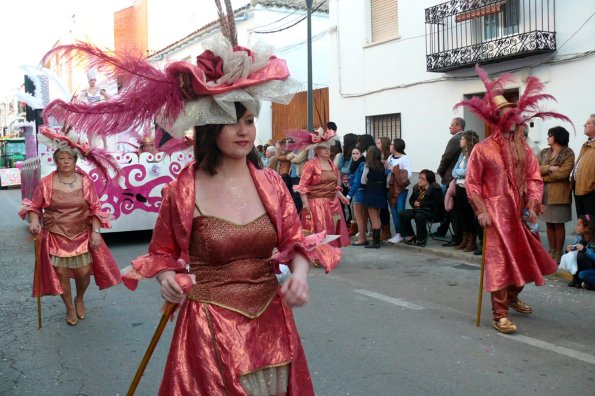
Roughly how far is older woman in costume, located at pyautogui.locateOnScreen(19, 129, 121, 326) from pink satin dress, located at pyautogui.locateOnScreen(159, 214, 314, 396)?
3.97 m

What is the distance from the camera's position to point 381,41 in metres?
16.1

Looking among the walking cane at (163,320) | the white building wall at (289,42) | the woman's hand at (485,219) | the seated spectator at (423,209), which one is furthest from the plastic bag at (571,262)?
the white building wall at (289,42)

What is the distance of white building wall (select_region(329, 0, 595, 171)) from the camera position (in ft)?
37.8

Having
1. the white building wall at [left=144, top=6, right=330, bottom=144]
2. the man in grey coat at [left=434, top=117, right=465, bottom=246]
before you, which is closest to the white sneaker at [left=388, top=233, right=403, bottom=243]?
the man in grey coat at [left=434, top=117, right=465, bottom=246]

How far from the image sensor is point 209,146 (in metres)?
2.83

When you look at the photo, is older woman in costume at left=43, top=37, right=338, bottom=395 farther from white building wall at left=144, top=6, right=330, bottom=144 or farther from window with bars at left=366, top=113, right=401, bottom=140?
white building wall at left=144, top=6, right=330, bottom=144

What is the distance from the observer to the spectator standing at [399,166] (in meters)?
11.3

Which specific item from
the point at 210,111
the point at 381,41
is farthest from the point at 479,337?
the point at 381,41

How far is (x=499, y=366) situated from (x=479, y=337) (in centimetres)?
77

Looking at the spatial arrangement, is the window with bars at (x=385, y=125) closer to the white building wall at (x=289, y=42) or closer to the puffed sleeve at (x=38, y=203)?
the white building wall at (x=289, y=42)

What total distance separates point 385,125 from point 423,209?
594 cm

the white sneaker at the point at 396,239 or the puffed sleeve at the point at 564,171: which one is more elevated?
the puffed sleeve at the point at 564,171

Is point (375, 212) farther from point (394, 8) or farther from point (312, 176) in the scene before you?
point (394, 8)

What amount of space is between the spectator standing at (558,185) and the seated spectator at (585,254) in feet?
3.80
